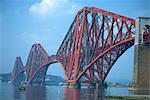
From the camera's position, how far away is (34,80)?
16762 cm

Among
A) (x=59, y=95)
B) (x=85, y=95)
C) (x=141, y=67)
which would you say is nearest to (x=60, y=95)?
(x=59, y=95)

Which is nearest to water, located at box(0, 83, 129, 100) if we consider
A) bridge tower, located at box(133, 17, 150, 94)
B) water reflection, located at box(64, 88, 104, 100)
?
water reflection, located at box(64, 88, 104, 100)

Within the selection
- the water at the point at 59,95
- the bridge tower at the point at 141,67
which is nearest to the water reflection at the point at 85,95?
the water at the point at 59,95

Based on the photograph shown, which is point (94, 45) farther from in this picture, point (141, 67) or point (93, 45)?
point (141, 67)

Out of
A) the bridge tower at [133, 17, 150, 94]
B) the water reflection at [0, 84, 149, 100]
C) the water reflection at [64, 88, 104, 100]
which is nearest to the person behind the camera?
the water reflection at [64, 88, 104, 100]

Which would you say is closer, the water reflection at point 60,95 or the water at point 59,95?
the water reflection at point 60,95

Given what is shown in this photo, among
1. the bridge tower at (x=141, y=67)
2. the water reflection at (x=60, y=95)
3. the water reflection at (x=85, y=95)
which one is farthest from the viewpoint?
the bridge tower at (x=141, y=67)

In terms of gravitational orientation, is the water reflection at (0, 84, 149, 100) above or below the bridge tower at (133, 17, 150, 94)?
below

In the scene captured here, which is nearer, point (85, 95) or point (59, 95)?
point (85, 95)

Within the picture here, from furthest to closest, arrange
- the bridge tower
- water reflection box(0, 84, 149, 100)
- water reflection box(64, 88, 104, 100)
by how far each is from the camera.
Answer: the bridge tower < water reflection box(0, 84, 149, 100) < water reflection box(64, 88, 104, 100)

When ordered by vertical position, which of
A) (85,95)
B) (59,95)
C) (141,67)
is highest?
(141,67)

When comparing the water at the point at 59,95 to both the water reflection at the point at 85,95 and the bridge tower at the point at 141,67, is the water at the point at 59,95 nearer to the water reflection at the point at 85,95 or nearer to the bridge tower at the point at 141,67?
the water reflection at the point at 85,95

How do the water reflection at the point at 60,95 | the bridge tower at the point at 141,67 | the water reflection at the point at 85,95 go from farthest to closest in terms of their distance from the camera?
1. the bridge tower at the point at 141,67
2. the water reflection at the point at 60,95
3. the water reflection at the point at 85,95

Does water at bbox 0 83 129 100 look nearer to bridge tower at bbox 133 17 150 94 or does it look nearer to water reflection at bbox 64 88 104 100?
water reflection at bbox 64 88 104 100
